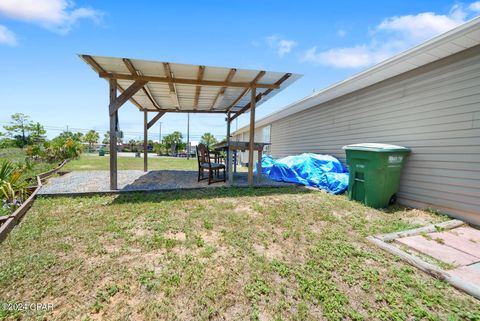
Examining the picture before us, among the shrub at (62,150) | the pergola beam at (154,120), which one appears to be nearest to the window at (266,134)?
the pergola beam at (154,120)

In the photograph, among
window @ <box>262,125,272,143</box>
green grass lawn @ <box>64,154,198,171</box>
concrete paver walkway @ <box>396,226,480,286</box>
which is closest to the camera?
concrete paver walkway @ <box>396,226,480,286</box>

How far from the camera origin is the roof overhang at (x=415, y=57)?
2873mm

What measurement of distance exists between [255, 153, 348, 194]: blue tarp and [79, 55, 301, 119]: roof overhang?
214 cm

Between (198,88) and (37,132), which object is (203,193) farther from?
(37,132)

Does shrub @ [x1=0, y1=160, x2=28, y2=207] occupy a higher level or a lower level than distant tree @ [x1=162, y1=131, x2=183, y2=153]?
lower

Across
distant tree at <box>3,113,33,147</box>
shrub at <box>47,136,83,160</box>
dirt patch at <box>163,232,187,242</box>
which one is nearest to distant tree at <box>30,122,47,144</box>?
distant tree at <box>3,113,33,147</box>

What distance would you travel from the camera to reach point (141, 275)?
182 cm

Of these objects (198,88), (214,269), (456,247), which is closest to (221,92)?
(198,88)

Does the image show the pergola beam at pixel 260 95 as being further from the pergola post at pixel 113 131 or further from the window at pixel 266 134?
the window at pixel 266 134

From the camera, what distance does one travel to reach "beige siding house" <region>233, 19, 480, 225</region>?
3.10 m

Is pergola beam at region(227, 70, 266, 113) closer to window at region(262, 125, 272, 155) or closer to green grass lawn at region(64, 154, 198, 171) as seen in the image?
green grass lawn at region(64, 154, 198, 171)

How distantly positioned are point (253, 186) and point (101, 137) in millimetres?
50020

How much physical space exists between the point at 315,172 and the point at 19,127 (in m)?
34.9

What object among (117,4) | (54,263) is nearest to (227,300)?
(54,263)
